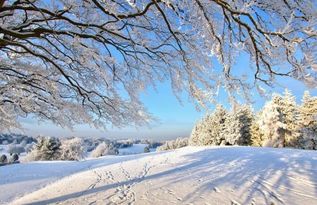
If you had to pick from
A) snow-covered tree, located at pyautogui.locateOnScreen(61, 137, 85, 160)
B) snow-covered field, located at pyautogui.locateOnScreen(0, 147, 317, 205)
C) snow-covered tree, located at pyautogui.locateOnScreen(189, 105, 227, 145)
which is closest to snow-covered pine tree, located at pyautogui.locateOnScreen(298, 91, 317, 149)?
snow-covered tree, located at pyautogui.locateOnScreen(189, 105, 227, 145)

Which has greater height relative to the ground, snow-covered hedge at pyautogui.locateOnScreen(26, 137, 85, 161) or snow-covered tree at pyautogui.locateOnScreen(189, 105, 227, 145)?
snow-covered tree at pyautogui.locateOnScreen(189, 105, 227, 145)

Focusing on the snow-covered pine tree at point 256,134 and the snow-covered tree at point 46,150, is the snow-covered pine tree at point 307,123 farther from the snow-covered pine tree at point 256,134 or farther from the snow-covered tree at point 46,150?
the snow-covered tree at point 46,150

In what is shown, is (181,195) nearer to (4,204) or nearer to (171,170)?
(171,170)

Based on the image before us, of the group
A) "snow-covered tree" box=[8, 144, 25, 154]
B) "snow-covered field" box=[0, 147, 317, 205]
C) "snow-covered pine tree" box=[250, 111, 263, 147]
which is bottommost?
"snow-covered tree" box=[8, 144, 25, 154]

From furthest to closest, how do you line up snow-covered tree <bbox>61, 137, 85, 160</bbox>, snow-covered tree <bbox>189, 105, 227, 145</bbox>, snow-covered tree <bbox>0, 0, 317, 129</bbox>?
1. snow-covered tree <bbox>61, 137, 85, 160</bbox>
2. snow-covered tree <bbox>189, 105, 227, 145</bbox>
3. snow-covered tree <bbox>0, 0, 317, 129</bbox>

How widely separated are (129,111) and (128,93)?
45 cm

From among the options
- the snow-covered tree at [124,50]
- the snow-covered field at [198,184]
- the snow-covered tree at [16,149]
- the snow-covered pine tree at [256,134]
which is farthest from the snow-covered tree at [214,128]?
the snow-covered tree at [16,149]

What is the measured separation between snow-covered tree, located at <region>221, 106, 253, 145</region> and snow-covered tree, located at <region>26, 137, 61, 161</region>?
73.4 ft

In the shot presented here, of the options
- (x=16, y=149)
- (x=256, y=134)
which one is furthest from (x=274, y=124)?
(x=16, y=149)

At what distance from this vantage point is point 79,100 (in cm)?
742

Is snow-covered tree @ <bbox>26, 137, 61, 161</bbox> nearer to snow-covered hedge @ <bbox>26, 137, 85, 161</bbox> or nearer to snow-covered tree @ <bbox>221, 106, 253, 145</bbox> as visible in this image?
snow-covered hedge @ <bbox>26, 137, 85, 161</bbox>

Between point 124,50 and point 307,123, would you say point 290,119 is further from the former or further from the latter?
point 124,50

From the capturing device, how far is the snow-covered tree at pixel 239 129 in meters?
33.9

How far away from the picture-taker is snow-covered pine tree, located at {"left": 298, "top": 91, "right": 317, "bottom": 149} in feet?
92.6
